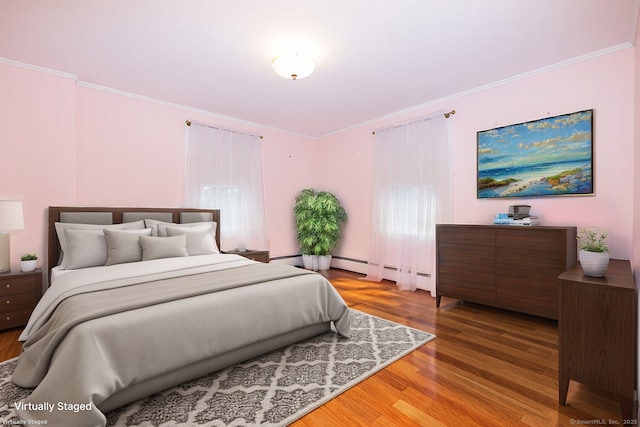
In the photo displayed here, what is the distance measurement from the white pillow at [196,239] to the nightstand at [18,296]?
1.26m

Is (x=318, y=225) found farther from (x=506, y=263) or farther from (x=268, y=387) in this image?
(x=268, y=387)

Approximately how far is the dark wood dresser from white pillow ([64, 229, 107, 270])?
385 cm

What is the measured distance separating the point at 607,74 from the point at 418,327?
2987 millimetres

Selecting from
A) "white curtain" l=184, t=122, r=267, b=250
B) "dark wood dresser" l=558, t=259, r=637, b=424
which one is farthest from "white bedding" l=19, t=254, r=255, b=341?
"dark wood dresser" l=558, t=259, r=637, b=424

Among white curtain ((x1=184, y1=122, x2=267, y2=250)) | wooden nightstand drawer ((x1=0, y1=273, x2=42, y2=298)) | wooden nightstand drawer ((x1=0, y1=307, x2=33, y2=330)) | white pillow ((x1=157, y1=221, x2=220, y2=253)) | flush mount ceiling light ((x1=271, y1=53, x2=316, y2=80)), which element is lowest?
wooden nightstand drawer ((x1=0, y1=307, x2=33, y2=330))

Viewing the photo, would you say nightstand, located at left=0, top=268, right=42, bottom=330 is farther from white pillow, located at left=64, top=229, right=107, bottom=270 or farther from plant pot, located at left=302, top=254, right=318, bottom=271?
plant pot, located at left=302, top=254, right=318, bottom=271

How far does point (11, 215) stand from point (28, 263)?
20.2 inches

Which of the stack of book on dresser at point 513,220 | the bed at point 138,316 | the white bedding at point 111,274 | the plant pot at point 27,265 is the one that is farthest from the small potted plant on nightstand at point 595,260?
the plant pot at point 27,265

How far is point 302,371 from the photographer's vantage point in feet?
7.04

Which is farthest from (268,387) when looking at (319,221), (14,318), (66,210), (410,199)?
(319,221)

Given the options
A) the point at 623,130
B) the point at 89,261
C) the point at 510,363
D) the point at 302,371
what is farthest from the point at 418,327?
the point at 89,261

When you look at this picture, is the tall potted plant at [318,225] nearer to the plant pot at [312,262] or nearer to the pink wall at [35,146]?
the plant pot at [312,262]

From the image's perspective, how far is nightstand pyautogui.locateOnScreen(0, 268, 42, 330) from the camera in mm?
2828

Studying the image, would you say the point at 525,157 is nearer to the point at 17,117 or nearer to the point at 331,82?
the point at 331,82
